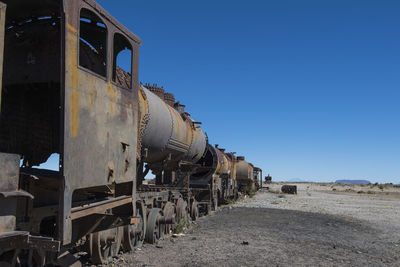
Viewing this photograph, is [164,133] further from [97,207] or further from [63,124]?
[63,124]

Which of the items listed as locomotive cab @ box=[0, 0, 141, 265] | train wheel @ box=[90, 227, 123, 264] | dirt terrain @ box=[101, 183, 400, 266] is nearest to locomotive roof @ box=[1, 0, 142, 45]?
locomotive cab @ box=[0, 0, 141, 265]

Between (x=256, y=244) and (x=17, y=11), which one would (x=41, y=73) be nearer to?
(x=17, y=11)

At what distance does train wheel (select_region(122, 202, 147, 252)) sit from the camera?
6.83 metres

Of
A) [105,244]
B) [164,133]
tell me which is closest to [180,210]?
[164,133]

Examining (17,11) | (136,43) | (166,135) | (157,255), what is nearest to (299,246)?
(157,255)

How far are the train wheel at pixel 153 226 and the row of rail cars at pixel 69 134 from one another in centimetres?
2

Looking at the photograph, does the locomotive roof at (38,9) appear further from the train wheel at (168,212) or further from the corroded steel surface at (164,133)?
the train wheel at (168,212)

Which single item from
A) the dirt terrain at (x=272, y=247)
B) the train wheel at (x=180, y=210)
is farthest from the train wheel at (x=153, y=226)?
the train wheel at (x=180, y=210)

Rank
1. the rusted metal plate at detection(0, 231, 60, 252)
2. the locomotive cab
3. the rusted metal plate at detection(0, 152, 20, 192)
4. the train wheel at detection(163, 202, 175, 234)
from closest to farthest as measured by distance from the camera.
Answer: the rusted metal plate at detection(0, 152, 20, 192) < the rusted metal plate at detection(0, 231, 60, 252) < the locomotive cab < the train wheel at detection(163, 202, 175, 234)

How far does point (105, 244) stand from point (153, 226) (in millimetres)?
2129

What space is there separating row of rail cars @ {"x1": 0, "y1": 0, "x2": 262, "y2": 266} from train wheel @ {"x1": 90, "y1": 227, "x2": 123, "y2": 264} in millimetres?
18

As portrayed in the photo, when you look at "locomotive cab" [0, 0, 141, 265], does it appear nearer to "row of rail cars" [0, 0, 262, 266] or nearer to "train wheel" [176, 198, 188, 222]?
"row of rail cars" [0, 0, 262, 266]

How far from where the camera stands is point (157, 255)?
23.0 ft

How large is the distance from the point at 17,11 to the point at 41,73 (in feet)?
3.08
